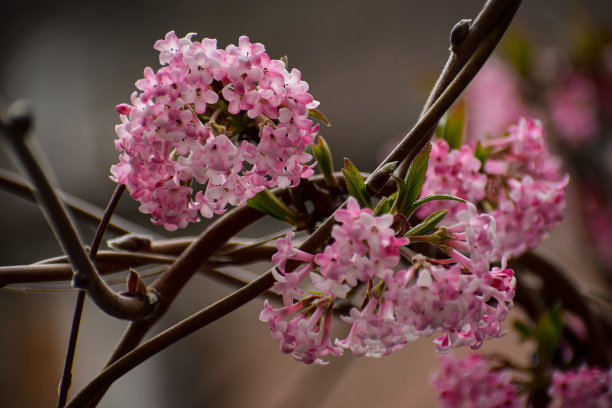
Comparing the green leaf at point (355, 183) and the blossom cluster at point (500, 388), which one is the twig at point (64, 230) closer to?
the green leaf at point (355, 183)

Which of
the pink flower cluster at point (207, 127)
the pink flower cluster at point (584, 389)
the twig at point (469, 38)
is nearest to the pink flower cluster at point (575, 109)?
the pink flower cluster at point (584, 389)

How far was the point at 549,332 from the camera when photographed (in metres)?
0.64

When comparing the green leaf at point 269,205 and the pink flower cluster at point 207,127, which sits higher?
the pink flower cluster at point 207,127

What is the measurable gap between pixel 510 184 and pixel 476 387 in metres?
0.22

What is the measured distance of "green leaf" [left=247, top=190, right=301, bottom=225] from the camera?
448mm

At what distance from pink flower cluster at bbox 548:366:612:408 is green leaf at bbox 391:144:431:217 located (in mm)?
349

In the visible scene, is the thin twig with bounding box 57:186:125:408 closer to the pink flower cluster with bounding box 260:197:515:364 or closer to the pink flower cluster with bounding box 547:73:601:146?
the pink flower cluster with bounding box 260:197:515:364

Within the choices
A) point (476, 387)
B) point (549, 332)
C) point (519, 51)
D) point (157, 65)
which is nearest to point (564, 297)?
point (549, 332)

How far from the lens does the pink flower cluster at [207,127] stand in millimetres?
369

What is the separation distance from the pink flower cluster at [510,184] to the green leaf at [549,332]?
0.11 m

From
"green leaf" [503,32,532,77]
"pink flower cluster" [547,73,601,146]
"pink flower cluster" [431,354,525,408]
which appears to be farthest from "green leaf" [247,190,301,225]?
"pink flower cluster" [547,73,601,146]

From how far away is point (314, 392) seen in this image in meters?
1.30

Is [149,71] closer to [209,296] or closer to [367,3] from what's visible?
[209,296]

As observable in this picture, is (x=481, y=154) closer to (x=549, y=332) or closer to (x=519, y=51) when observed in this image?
(x=549, y=332)
